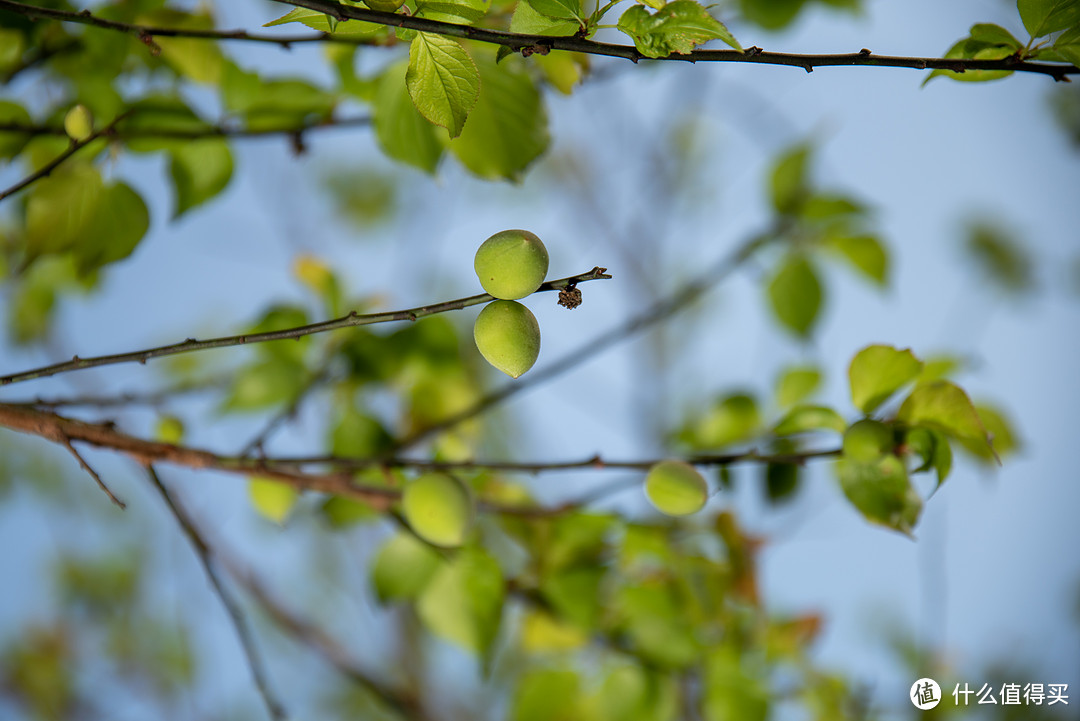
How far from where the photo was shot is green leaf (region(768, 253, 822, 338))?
0.68 meters

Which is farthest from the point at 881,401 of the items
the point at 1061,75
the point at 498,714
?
the point at 498,714

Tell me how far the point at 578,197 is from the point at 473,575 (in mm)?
1702

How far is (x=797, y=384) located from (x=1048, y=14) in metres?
0.35

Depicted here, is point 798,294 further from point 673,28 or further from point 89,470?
point 89,470

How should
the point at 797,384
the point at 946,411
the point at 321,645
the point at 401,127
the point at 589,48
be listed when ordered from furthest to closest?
the point at 321,645 → the point at 797,384 → the point at 401,127 → the point at 946,411 → the point at 589,48

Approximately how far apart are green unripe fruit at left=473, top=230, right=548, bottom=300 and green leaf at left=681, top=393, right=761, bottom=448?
39 centimetres

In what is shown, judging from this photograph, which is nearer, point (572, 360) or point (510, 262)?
point (510, 262)

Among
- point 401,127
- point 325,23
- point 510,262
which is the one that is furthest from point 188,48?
point 510,262

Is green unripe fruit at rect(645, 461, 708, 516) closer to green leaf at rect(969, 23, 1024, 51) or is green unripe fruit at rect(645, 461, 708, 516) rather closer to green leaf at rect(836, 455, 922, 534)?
green leaf at rect(836, 455, 922, 534)

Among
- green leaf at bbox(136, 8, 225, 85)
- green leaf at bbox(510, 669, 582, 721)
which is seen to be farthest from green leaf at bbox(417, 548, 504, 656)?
green leaf at bbox(136, 8, 225, 85)

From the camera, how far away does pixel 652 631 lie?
0.64 metres

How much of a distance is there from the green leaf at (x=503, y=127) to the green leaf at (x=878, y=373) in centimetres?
28

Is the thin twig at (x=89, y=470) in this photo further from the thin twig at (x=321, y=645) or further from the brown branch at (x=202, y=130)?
the thin twig at (x=321, y=645)

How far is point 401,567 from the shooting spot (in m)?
0.58
